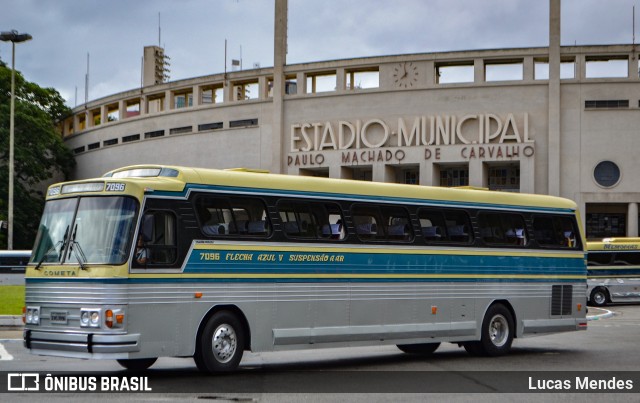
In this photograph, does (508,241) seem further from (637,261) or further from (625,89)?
(625,89)

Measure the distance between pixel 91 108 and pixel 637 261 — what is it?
180ft

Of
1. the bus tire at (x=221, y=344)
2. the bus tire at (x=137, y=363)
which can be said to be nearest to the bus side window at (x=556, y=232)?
the bus tire at (x=221, y=344)

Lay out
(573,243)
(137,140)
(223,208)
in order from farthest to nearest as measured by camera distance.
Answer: (137,140)
(573,243)
(223,208)

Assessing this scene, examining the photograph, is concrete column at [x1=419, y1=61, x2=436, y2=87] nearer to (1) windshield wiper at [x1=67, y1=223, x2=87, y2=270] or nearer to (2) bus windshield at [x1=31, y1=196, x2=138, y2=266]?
(2) bus windshield at [x1=31, y1=196, x2=138, y2=266]

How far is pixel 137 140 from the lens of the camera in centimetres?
7931

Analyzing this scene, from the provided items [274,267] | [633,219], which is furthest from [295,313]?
[633,219]

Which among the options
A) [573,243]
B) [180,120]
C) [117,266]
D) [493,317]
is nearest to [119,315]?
[117,266]

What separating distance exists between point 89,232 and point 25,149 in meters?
63.8

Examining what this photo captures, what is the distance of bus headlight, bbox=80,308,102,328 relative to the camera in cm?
1311

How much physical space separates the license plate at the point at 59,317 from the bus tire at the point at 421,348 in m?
7.98

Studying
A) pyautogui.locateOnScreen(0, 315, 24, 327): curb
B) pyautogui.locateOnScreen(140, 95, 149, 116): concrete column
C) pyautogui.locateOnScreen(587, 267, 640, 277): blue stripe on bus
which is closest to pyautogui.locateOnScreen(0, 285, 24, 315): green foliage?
pyautogui.locateOnScreen(0, 315, 24, 327): curb

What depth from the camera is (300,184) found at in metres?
16.0

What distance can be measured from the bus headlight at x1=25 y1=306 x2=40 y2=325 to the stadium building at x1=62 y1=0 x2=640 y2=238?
53547 mm

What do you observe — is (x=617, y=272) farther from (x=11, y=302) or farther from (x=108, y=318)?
(x=108, y=318)
